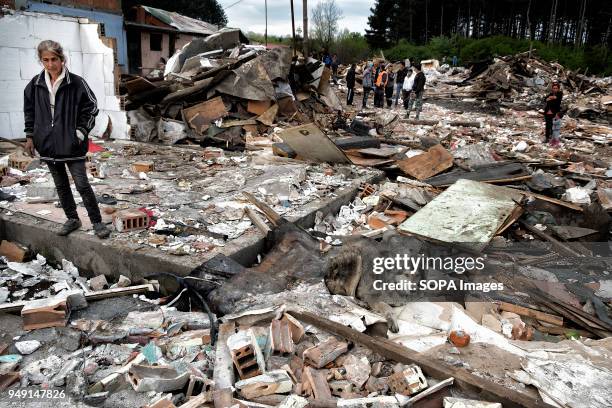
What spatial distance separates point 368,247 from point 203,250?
1.47 metres

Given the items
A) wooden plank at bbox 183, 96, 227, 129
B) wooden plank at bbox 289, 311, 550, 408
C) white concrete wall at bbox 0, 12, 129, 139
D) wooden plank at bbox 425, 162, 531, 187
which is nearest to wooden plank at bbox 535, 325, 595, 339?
wooden plank at bbox 289, 311, 550, 408

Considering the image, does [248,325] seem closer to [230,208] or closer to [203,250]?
[203,250]

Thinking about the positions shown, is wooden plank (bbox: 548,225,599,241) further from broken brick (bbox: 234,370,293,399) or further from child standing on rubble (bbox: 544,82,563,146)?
child standing on rubble (bbox: 544,82,563,146)

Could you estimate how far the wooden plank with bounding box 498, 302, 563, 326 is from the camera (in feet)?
11.2

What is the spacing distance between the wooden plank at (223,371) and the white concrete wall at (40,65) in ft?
22.8

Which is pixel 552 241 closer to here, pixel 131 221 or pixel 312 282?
pixel 312 282

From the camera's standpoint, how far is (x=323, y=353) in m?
2.54

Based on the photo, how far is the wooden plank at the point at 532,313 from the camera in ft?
11.2

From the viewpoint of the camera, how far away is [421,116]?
49.2 ft

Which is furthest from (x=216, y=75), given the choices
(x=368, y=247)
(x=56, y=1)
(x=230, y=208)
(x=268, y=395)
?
(x=56, y=1)

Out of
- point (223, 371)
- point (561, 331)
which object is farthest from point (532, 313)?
point (223, 371)

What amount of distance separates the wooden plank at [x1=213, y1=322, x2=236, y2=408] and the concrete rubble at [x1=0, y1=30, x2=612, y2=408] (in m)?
0.01

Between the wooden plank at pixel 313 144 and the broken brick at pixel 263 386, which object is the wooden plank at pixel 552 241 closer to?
the wooden plank at pixel 313 144

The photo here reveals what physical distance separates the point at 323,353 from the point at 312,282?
1.03 meters
